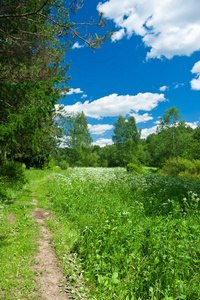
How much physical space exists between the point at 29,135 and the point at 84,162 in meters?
38.7

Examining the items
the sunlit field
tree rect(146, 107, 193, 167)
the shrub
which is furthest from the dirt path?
tree rect(146, 107, 193, 167)

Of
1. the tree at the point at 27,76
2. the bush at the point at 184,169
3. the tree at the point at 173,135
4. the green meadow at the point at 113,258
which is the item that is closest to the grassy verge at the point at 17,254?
the green meadow at the point at 113,258

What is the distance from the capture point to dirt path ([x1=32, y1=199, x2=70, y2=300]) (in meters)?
2.87

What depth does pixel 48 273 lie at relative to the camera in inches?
Result: 132

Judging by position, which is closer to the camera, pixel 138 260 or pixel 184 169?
pixel 138 260

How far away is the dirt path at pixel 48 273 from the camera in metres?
2.87

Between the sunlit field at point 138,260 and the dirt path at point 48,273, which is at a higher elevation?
the sunlit field at point 138,260

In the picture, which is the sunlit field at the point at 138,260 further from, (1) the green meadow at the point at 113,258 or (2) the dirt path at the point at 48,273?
(2) the dirt path at the point at 48,273

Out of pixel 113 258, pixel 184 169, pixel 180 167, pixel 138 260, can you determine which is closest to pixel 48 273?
pixel 113 258

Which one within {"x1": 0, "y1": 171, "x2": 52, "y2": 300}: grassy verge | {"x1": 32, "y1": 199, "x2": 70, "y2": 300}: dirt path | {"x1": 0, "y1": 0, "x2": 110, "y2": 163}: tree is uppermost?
{"x1": 0, "y1": 0, "x2": 110, "y2": 163}: tree

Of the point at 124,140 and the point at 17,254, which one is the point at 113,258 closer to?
the point at 17,254

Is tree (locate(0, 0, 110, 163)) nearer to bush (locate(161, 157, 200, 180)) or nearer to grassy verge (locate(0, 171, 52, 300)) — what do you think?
grassy verge (locate(0, 171, 52, 300))

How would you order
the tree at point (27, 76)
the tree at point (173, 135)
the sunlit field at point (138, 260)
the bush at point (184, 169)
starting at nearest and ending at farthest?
the sunlit field at point (138, 260) → the tree at point (27, 76) → the bush at point (184, 169) → the tree at point (173, 135)

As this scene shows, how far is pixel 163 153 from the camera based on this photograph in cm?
4253
